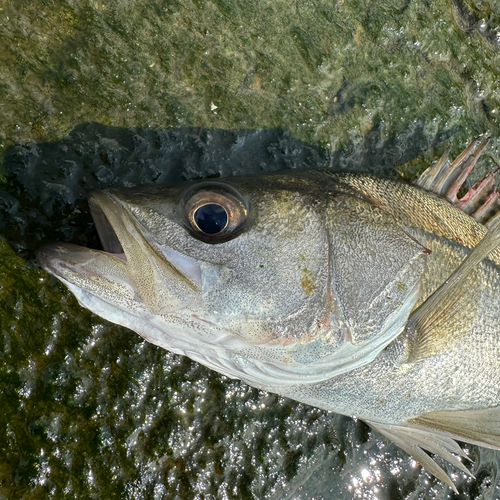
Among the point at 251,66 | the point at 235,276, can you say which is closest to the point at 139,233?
the point at 235,276

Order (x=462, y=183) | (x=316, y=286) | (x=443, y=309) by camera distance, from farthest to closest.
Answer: (x=462, y=183)
(x=443, y=309)
(x=316, y=286)

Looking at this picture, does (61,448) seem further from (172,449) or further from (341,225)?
(341,225)

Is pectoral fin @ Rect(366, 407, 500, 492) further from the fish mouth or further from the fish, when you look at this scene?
the fish mouth

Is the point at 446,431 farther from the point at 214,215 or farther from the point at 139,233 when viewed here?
the point at 139,233

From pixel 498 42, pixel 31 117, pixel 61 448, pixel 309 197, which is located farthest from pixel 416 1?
pixel 61 448

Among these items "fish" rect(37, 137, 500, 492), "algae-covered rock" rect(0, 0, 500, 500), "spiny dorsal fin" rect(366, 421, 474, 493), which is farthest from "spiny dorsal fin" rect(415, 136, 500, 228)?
"spiny dorsal fin" rect(366, 421, 474, 493)

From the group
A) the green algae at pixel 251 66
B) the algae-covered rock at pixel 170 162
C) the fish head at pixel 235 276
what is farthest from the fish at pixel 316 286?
the green algae at pixel 251 66

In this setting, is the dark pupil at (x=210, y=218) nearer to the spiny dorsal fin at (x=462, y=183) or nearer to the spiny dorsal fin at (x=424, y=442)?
the spiny dorsal fin at (x=462, y=183)
